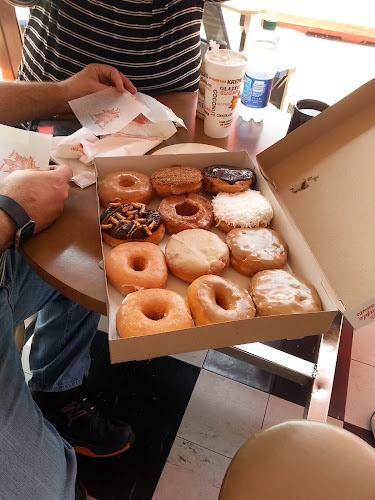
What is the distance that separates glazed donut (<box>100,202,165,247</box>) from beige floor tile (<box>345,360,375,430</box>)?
1.21 meters

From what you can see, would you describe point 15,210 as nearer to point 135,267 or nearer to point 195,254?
point 135,267

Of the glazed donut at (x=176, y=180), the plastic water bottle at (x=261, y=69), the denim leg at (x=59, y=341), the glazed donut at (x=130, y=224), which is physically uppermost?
the plastic water bottle at (x=261, y=69)

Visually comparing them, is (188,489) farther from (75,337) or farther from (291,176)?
(291,176)

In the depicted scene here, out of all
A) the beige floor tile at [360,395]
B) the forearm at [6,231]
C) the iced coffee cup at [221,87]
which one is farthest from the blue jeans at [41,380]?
the beige floor tile at [360,395]

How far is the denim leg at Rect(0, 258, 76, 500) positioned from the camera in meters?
0.84

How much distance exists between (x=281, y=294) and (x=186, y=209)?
14.8 inches

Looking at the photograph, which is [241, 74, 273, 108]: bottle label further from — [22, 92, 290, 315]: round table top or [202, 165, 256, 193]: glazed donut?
[202, 165, 256, 193]: glazed donut

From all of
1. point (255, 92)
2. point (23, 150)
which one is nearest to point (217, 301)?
point (23, 150)

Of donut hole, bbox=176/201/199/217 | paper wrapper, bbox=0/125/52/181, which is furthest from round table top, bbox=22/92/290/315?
donut hole, bbox=176/201/199/217

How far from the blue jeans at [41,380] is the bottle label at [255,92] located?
0.91m

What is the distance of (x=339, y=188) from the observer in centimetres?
93

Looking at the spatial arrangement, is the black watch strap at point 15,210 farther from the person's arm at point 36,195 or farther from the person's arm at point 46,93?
the person's arm at point 46,93

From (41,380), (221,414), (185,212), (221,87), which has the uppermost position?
(221,87)

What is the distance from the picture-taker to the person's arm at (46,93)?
1.26m
